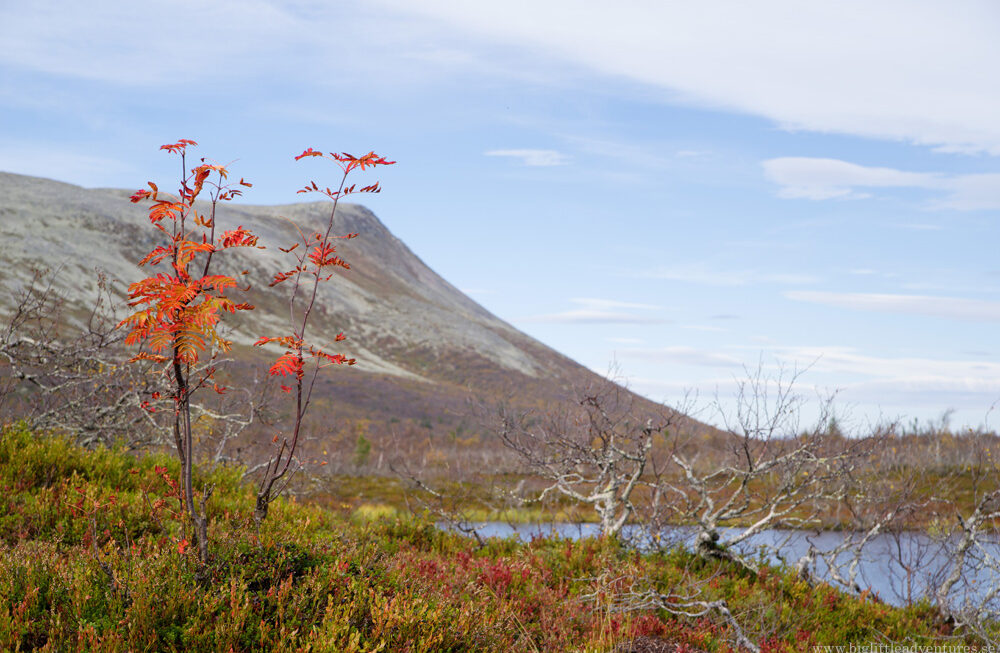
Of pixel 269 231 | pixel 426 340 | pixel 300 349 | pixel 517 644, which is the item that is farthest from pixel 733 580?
pixel 269 231

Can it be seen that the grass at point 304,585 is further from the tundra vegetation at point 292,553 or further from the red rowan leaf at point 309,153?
the red rowan leaf at point 309,153

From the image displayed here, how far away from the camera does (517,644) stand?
18.4 feet

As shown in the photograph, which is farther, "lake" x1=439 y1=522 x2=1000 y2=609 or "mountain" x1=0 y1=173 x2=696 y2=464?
"mountain" x1=0 y1=173 x2=696 y2=464

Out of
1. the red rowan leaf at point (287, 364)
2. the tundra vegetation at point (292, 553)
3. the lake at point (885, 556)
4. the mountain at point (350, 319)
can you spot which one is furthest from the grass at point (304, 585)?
the mountain at point (350, 319)

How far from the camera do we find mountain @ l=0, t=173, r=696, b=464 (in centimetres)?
5853

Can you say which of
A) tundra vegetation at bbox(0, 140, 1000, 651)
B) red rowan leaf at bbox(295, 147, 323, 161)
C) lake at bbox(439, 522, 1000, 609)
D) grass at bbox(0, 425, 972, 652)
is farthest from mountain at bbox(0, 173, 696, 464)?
red rowan leaf at bbox(295, 147, 323, 161)

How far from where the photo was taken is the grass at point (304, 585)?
4477 millimetres

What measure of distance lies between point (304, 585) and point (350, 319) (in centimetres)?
9246

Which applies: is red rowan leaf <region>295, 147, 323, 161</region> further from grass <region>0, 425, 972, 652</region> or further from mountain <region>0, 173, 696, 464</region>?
mountain <region>0, 173, 696, 464</region>

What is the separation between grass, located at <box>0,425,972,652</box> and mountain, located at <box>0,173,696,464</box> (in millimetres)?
28903

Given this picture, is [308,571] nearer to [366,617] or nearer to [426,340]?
[366,617]

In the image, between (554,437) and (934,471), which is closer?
(554,437)

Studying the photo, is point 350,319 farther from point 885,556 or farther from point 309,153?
point 309,153

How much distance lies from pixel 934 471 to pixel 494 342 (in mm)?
84810
